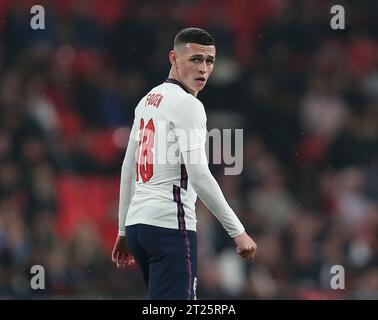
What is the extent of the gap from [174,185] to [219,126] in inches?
224

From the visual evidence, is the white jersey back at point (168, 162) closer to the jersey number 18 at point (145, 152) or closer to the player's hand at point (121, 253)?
the jersey number 18 at point (145, 152)

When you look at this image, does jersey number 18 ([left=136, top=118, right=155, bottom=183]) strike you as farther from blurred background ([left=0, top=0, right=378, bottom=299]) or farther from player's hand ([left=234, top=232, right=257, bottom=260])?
blurred background ([left=0, top=0, right=378, bottom=299])

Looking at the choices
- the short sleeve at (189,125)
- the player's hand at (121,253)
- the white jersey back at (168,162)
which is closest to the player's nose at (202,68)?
the white jersey back at (168,162)

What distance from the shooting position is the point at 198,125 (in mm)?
5078

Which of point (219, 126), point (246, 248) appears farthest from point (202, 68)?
point (219, 126)

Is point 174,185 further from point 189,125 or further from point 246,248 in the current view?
point 246,248

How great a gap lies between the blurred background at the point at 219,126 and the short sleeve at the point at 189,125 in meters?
3.55

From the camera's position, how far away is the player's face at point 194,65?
5.34 m

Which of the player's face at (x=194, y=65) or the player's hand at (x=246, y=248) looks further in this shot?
the player's face at (x=194, y=65)

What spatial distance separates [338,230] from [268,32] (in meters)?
2.93

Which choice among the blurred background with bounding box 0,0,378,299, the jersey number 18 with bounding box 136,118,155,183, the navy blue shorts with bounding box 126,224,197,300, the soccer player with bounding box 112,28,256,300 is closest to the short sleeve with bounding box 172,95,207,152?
the soccer player with bounding box 112,28,256,300

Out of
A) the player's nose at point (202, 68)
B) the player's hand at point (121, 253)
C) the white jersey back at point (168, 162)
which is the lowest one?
the player's hand at point (121, 253)
